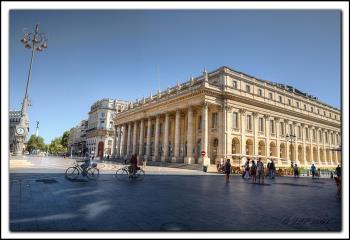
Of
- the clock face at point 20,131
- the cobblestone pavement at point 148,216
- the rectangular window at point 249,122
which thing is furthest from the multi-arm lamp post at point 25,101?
the rectangular window at point 249,122

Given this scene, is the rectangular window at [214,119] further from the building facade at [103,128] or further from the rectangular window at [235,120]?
the building facade at [103,128]

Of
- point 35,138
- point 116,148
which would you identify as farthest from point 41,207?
point 35,138

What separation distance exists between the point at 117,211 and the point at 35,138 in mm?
148273

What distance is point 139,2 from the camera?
4.95 meters

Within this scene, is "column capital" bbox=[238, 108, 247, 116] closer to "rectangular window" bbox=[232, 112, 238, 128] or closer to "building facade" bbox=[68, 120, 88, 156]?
"rectangular window" bbox=[232, 112, 238, 128]

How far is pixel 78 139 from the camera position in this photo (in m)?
124

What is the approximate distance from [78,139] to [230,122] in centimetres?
10262

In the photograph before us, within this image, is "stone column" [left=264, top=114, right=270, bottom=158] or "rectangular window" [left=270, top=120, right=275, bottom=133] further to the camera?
"rectangular window" [left=270, top=120, right=275, bottom=133]

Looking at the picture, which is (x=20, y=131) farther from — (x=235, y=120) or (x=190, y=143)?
(x=235, y=120)

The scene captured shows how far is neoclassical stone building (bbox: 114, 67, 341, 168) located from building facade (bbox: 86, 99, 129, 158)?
107ft

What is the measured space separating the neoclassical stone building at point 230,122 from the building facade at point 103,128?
107ft

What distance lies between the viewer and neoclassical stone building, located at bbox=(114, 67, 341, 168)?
3972cm

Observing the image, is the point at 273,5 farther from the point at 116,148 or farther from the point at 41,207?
the point at 116,148

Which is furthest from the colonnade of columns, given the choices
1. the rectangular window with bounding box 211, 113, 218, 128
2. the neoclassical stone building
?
the rectangular window with bounding box 211, 113, 218, 128
